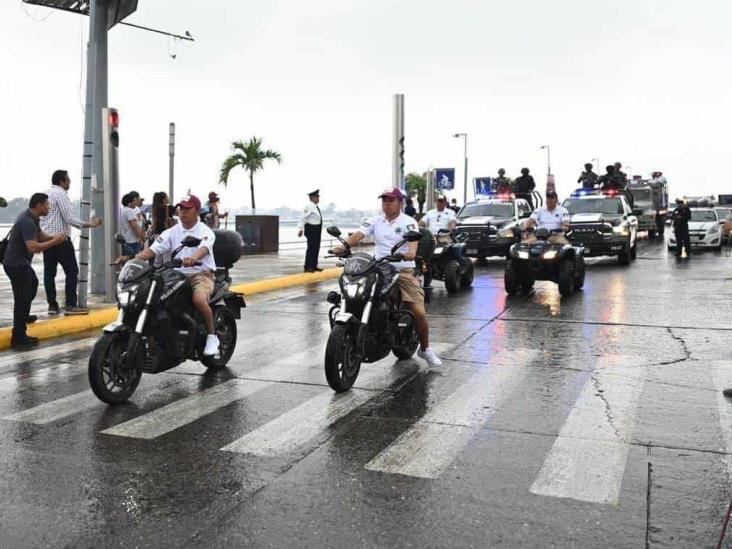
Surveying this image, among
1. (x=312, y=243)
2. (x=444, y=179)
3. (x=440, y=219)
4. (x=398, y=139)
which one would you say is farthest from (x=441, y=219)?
(x=444, y=179)

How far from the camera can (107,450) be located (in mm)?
4984

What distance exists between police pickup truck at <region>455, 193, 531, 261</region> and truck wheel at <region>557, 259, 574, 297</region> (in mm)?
6284

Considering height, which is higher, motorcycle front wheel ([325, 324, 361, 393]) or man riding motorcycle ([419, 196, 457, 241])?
man riding motorcycle ([419, 196, 457, 241])

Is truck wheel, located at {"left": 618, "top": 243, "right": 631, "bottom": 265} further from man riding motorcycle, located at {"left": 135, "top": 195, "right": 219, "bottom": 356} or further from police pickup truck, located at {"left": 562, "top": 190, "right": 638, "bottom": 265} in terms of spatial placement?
man riding motorcycle, located at {"left": 135, "top": 195, "right": 219, "bottom": 356}

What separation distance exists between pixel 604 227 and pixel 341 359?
51.8 feet

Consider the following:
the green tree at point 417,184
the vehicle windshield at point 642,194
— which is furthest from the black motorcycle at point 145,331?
the green tree at point 417,184

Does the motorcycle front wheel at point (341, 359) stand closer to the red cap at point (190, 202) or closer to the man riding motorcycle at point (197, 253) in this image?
the man riding motorcycle at point (197, 253)

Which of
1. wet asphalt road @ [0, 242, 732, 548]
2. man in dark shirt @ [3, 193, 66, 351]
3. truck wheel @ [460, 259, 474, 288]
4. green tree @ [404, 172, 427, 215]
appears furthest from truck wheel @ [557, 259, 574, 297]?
green tree @ [404, 172, 427, 215]

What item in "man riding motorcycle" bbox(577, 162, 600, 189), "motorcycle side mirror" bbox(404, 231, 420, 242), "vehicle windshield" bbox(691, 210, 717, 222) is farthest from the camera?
"vehicle windshield" bbox(691, 210, 717, 222)

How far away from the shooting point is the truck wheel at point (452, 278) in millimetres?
14492

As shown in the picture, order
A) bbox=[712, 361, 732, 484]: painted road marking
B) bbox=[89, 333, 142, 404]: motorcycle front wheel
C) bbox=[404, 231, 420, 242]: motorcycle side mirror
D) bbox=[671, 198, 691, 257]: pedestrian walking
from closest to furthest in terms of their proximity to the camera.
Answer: bbox=[712, 361, 732, 484]: painted road marking, bbox=[89, 333, 142, 404]: motorcycle front wheel, bbox=[404, 231, 420, 242]: motorcycle side mirror, bbox=[671, 198, 691, 257]: pedestrian walking

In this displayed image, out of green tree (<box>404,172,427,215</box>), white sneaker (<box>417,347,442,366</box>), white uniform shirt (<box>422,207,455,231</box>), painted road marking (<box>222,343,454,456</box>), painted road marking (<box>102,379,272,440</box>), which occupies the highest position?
green tree (<box>404,172,427,215</box>)

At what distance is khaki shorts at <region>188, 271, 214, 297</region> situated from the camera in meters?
6.97

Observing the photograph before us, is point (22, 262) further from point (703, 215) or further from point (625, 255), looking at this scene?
point (703, 215)
